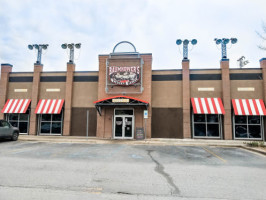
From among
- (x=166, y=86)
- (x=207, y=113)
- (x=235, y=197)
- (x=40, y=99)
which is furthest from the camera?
(x=40, y=99)

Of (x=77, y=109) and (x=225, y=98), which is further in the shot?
(x=77, y=109)

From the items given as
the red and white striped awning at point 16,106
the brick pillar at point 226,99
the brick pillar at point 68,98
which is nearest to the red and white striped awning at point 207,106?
the brick pillar at point 226,99

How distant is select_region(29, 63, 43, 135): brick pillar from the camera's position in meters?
20.8

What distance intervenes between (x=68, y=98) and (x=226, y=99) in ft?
51.5

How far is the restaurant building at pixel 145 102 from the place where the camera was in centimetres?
1872

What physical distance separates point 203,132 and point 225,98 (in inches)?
151

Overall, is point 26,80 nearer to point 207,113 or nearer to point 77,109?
point 77,109

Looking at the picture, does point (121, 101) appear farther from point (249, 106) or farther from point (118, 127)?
point (249, 106)

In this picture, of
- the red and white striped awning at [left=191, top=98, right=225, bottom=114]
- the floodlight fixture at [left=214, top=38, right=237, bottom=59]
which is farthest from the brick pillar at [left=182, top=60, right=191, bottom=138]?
the floodlight fixture at [left=214, top=38, right=237, bottom=59]

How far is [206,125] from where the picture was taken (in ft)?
62.8

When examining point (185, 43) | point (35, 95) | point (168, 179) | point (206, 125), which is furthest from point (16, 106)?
point (168, 179)

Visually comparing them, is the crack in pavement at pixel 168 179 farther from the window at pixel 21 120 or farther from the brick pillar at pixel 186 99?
the window at pixel 21 120

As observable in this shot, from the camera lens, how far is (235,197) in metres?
4.54

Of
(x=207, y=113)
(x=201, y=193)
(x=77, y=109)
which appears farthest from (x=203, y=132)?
(x=201, y=193)
